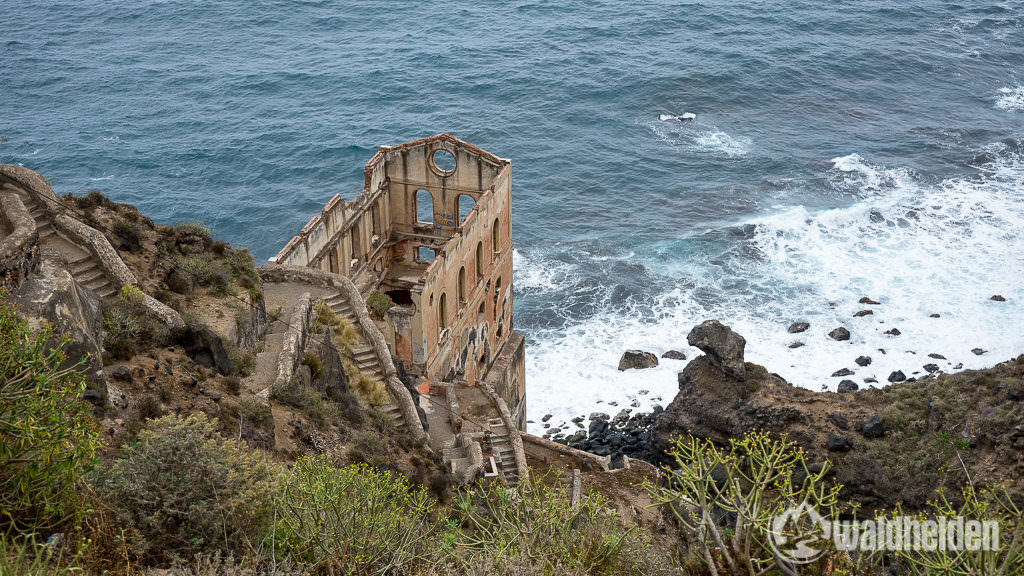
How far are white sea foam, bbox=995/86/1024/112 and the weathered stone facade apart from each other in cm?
6818

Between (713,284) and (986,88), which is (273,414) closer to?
(713,284)

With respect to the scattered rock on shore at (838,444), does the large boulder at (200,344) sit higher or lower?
higher

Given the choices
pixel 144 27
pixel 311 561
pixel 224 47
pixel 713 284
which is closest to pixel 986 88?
pixel 713 284

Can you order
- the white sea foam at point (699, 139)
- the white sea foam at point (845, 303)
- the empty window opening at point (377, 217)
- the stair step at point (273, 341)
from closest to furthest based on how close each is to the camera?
1. the stair step at point (273, 341)
2. the empty window opening at point (377, 217)
3. the white sea foam at point (845, 303)
4. the white sea foam at point (699, 139)

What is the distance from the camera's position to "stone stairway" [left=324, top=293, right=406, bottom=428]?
3844cm

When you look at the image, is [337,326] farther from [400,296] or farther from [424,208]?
[424,208]

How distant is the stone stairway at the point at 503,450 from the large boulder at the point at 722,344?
1401cm

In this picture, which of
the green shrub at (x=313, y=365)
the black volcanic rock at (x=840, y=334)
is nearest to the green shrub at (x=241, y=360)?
the green shrub at (x=313, y=365)

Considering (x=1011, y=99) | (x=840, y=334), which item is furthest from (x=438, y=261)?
(x=1011, y=99)

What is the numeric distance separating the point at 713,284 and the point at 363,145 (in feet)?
113

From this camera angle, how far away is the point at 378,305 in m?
44.9

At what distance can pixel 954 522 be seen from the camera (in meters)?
20.8

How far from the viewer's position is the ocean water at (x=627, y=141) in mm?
68875

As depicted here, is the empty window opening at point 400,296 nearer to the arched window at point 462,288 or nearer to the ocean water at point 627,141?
the arched window at point 462,288
